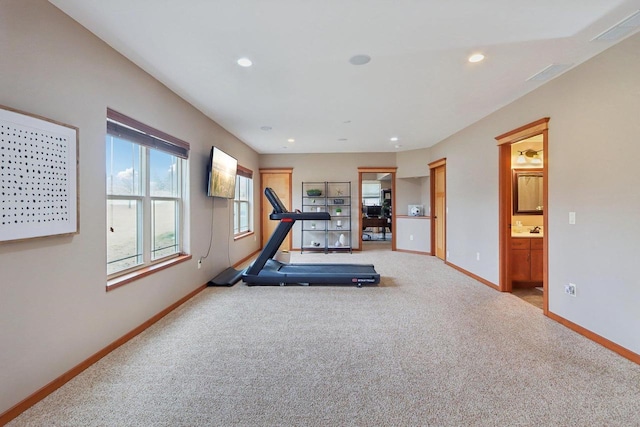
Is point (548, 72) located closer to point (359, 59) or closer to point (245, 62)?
point (359, 59)

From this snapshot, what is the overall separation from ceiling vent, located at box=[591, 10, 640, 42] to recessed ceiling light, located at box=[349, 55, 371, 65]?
1890 millimetres

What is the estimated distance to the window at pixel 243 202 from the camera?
6.25m

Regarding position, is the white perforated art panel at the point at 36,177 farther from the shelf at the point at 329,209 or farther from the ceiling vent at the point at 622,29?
the shelf at the point at 329,209

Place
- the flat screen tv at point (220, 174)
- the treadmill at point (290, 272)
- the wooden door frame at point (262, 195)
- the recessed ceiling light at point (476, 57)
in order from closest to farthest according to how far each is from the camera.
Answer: the recessed ceiling light at point (476, 57) → the flat screen tv at point (220, 174) → the treadmill at point (290, 272) → the wooden door frame at point (262, 195)

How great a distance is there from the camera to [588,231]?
9.27 ft

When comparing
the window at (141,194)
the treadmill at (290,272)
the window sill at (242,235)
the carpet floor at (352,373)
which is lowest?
the carpet floor at (352,373)

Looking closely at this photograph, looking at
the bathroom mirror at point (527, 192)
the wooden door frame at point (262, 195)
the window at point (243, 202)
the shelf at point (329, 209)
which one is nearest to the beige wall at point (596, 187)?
the bathroom mirror at point (527, 192)

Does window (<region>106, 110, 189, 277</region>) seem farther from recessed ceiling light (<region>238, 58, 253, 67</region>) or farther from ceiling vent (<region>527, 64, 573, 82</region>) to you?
ceiling vent (<region>527, 64, 573, 82</region>)

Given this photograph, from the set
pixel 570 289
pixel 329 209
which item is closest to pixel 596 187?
pixel 570 289

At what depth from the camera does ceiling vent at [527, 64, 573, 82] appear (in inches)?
115

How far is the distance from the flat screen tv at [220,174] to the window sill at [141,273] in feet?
3.56

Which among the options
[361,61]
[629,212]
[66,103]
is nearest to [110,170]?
[66,103]

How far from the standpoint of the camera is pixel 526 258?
433cm

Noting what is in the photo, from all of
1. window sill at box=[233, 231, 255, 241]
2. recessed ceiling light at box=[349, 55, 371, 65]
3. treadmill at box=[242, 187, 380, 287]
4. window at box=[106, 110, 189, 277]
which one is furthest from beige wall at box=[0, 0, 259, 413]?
window sill at box=[233, 231, 255, 241]
